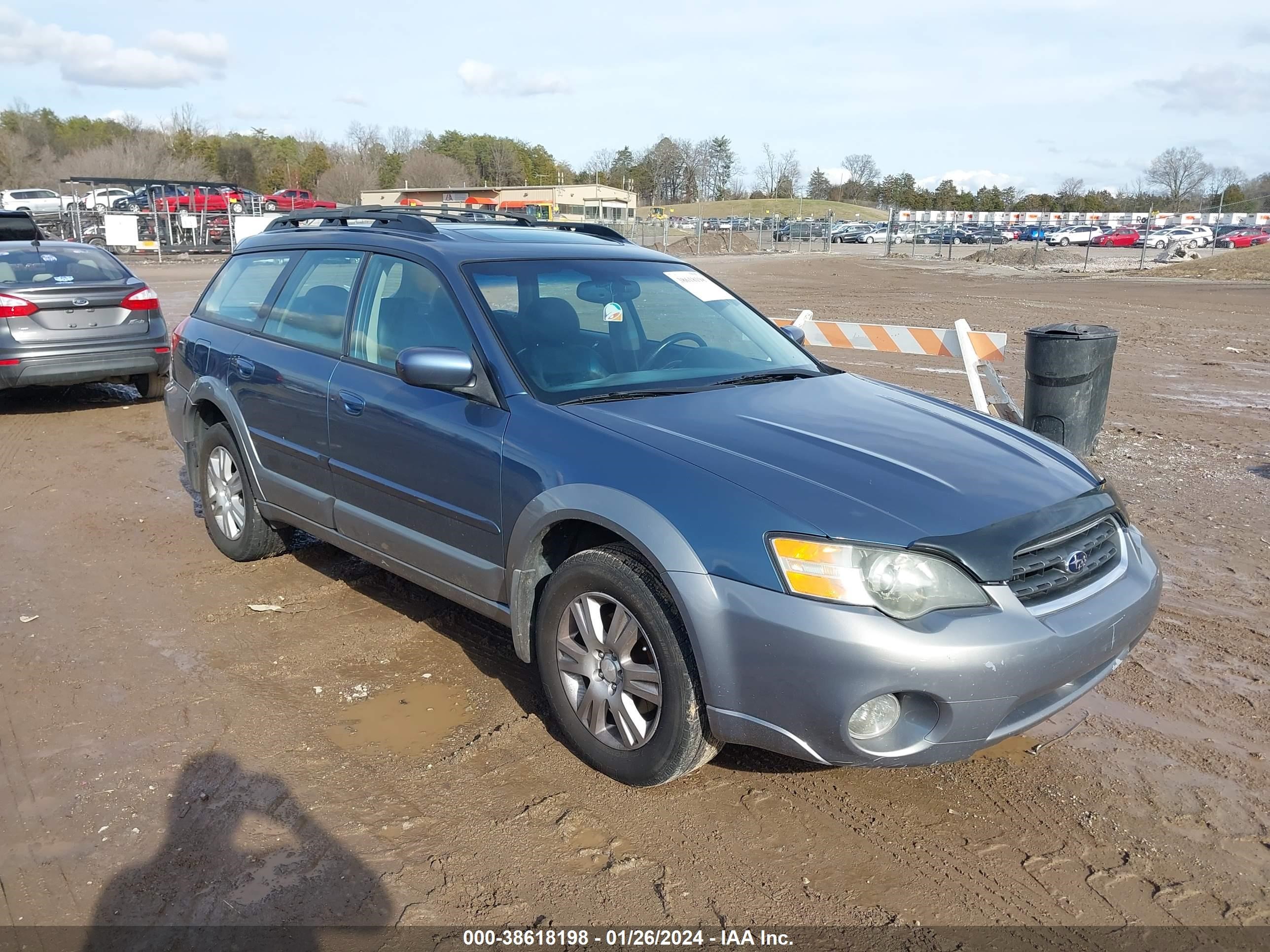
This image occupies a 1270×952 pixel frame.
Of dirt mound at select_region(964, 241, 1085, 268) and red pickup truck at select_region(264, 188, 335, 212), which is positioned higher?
red pickup truck at select_region(264, 188, 335, 212)

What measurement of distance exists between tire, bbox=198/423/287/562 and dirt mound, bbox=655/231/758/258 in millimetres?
43556

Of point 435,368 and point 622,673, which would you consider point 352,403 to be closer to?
point 435,368

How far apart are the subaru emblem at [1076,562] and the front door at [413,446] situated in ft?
6.38

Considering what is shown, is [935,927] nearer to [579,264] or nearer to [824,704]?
[824,704]

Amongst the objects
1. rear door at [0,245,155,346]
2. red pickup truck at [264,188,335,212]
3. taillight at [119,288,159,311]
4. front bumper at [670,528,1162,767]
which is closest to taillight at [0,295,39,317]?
rear door at [0,245,155,346]

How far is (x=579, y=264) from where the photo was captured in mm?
4457

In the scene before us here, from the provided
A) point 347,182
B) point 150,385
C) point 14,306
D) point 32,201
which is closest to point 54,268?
point 14,306

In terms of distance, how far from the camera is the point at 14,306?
9094 millimetres

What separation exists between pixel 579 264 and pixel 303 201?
47.1 metres

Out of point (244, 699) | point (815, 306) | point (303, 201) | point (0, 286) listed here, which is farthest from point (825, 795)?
point (303, 201)

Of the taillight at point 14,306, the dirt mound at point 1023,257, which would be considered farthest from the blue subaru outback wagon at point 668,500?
the dirt mound at point 1023,257

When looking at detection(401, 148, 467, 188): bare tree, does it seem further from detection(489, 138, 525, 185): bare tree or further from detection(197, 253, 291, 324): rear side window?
detection(197, 253, 291, 324): rear side window

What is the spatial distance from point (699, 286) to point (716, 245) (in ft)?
164

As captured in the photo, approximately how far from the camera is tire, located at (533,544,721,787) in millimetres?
3119
